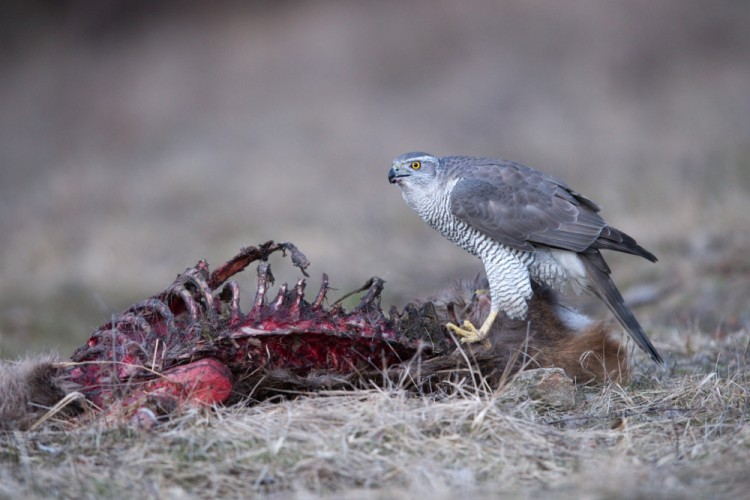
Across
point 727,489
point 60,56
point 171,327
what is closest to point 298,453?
point 171,327

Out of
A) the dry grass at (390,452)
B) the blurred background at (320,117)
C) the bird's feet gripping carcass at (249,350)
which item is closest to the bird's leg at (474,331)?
the bird's feet gripping carcass at (249,350)

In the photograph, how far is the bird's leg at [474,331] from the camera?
3.71 meters

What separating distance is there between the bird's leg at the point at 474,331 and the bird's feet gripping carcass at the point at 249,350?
4.7 inches

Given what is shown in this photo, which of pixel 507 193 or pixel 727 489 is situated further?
pixel 507 193

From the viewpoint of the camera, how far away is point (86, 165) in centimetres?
1391

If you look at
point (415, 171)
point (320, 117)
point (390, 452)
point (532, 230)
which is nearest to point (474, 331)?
point (532, 230)

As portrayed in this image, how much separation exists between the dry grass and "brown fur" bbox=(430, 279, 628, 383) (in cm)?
29

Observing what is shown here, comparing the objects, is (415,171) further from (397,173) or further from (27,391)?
(27,391)

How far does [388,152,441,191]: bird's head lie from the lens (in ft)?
16.0

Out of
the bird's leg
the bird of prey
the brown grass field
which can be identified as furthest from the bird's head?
the bird's leg

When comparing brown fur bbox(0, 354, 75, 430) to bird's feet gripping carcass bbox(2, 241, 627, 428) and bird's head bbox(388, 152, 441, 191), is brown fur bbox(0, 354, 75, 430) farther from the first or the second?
bird's head bbox(388, 152, 441, 191)

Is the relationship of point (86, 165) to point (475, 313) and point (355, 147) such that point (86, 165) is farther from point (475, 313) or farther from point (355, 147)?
point (475, 313)

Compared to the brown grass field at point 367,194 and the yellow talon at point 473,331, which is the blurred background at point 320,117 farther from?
the yellow talon at point 473,331

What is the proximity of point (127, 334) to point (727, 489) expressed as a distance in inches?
83.6
